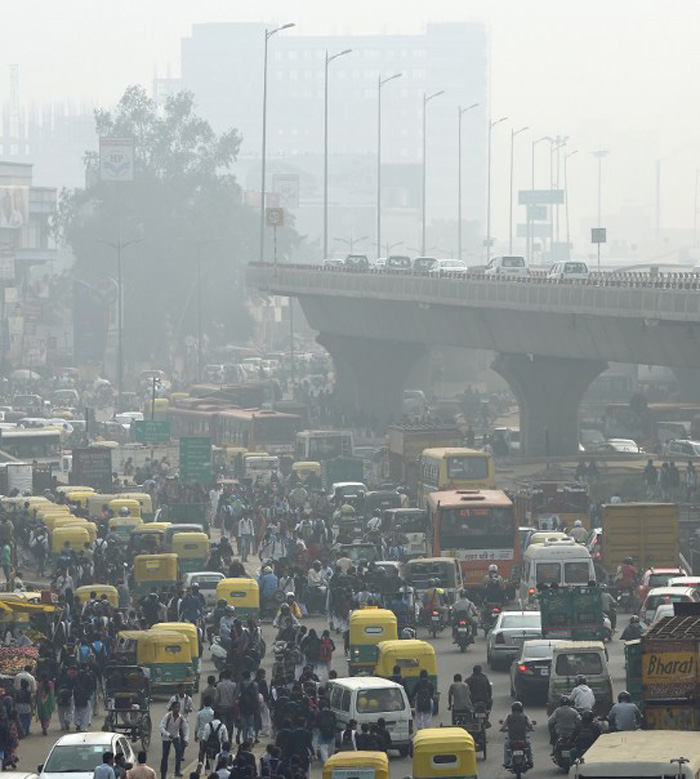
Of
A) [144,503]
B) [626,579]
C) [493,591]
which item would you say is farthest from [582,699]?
[144,503]

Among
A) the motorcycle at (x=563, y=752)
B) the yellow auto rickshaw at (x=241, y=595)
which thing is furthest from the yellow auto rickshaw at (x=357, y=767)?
the yellow auto rickshaw at (x=241, y=595)

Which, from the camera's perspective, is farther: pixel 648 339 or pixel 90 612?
pixel 648 339

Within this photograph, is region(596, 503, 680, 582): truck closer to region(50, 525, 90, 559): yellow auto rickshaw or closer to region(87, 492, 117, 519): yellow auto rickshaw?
region(50, 525, 90, 559): yellow auto rickshaw

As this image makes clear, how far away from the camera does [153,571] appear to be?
4325 centimetres

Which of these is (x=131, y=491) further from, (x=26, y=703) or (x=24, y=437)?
(x=26, y=703)

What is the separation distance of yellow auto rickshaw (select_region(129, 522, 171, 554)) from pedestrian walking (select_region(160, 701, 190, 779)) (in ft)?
65.9

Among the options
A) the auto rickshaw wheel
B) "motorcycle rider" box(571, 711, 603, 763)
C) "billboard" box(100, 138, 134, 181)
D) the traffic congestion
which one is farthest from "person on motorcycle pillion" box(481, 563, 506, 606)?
"billboard" box(100, 138, 134, 181)

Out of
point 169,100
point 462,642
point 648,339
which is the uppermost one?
point 169,100

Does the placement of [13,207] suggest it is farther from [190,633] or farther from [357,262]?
[190,633]

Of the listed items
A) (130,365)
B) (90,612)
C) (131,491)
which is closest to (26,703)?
(90,612)

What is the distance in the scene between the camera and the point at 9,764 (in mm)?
27531

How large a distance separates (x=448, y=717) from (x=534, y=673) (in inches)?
55.4

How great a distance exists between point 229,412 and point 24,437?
951cm

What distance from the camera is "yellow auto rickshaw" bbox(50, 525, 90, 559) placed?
48469 mm
